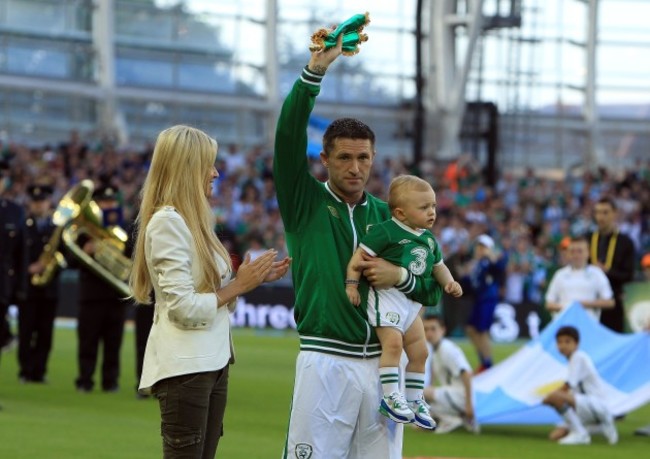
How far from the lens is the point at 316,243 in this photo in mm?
6691

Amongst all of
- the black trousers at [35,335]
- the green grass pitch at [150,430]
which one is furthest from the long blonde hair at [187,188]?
the black trousers at [35,335]

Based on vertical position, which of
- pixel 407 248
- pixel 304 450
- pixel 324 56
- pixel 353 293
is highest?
pixel 324 56

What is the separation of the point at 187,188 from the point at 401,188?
1.02 meters

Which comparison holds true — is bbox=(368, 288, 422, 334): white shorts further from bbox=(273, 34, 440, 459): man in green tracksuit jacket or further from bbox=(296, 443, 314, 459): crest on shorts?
bbox=(296, 443, 314, 459): crest on shorts

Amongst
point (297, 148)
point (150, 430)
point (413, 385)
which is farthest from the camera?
point (150, 430)

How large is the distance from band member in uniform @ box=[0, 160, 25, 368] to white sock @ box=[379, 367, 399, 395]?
26.2 feet

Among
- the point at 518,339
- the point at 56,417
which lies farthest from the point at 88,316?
the point at 518,339

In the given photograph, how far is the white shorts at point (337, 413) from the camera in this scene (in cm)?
656

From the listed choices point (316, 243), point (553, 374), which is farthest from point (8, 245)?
point (316, 243)

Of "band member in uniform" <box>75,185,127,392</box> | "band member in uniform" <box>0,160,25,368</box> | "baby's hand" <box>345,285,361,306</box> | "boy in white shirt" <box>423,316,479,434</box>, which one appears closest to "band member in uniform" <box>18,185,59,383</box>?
"band member in uniform" <box>75,185,127,392</box>

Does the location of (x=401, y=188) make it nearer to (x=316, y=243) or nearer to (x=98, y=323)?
(x=316, y=243)

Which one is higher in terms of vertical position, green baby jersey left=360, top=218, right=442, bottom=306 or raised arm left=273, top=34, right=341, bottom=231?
raised arm left=273, top=34, right=341, bottom=231

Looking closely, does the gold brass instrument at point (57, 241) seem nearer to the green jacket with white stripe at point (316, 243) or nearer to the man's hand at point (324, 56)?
the green jacket with white stripe at point (316, 243)

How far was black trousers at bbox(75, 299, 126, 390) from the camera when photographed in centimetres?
1552
